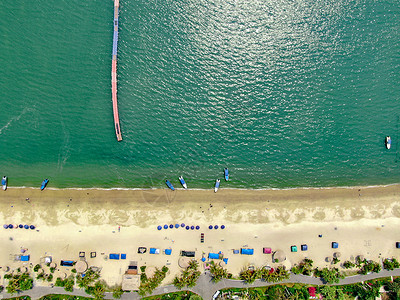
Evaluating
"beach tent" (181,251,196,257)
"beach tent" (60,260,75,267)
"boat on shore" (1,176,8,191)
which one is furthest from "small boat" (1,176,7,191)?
"beach tent" (181,251,196,257)

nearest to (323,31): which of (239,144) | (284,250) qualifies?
(239,144)

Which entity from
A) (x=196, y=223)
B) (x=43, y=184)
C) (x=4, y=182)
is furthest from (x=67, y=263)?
(x=196, y=223)

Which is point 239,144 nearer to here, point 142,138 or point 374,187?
point 142,138

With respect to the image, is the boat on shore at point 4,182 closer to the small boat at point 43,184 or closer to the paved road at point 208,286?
the small boat at point 43,184

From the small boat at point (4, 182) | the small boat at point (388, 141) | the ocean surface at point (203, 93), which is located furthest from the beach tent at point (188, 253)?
the small boat at point (388, 141)

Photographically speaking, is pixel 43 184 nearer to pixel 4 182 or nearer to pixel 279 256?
pixel 4 182

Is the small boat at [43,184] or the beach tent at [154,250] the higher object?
the small boat at [43,184]
